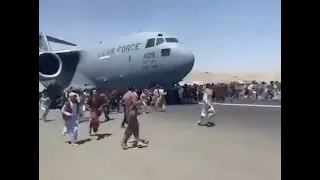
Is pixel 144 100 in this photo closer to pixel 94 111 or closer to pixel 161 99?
Result: pixel 161 99

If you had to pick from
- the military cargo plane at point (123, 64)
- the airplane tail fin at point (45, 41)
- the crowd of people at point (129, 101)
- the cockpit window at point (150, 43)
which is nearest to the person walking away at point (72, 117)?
the crowd of people at point (129, 101)

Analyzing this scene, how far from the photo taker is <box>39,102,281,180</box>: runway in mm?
2623

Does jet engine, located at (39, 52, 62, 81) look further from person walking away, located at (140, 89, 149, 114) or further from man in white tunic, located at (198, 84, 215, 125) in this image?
man in white tunic, located at (198, 84, 215, 125)

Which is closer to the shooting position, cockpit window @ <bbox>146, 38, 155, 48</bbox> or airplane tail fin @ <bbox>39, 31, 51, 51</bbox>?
airplane tail fin @ <bbox>39, 31, 51, 51</bbox>

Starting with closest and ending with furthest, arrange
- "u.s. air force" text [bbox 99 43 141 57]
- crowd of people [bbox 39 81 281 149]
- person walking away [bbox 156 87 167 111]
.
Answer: crowd of people [bbox 39 81 281 149] → person walking away [bbox 156 87 167 111] → "u.s. air force" text [bbox 99 43 141 57]

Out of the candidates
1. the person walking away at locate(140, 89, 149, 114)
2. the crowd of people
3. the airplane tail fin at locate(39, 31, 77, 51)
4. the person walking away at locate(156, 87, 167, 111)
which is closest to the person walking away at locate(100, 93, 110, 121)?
the crowd of people

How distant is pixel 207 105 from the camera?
114 inches

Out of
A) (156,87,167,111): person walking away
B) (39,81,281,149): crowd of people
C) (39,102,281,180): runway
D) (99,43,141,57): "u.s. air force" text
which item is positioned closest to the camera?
(39,102,281,180): runway

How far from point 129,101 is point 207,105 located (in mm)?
545
